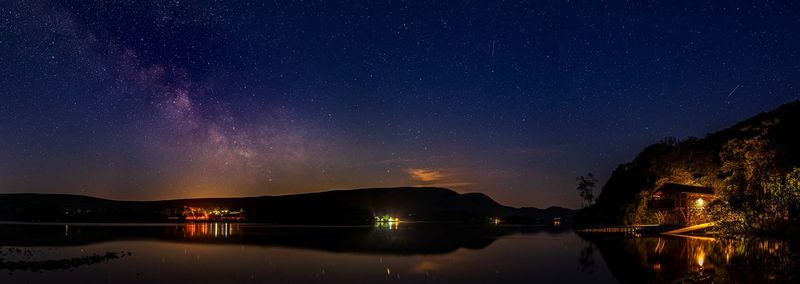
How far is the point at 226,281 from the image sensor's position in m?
23.4

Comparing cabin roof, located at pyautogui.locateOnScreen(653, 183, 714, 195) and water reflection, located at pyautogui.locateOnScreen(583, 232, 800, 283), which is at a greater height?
cabin roof, located at pyautogui.locateOnScreen(653, 183, 714, 195)

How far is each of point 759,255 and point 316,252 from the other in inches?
1026

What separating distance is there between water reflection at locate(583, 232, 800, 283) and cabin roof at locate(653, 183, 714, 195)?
20891 millimetres

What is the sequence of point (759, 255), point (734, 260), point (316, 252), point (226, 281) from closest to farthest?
point (226, 281) < point (734, 260) < point (759, 255) < point (316, 252)

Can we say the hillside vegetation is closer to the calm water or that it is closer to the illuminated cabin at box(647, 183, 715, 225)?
the illuminated cabin at box(647, 183, 715, 225)

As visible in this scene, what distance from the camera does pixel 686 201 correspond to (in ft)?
193

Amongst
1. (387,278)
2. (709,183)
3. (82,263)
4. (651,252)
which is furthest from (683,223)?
(82,263)

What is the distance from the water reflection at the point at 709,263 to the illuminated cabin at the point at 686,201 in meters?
21.2

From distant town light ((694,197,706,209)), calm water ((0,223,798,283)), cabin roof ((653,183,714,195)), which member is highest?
cabin roof ((653,183,714,195))

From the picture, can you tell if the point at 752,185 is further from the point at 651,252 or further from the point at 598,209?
the point at 598,209

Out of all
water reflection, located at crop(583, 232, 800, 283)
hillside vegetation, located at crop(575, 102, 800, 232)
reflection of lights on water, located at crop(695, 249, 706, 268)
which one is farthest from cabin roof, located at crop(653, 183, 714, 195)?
reflection of lights on water, located at crop(695, 249, 706, 268)

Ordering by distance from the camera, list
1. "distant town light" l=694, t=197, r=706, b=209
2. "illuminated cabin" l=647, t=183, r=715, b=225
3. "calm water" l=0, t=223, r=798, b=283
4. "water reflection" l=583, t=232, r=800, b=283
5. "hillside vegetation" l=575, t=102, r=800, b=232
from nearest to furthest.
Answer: "water reflection" l=583, t=232, r=800, b=283 < "calm water" l=0, t=223, r=798, b=283 < "hillside vegetation" l=575, t=102, r=800, b=232 < "illuminated cabin" l=647, t=183, r=715, b=225 < "distant town light" l=694, t=197, r=706, b=209

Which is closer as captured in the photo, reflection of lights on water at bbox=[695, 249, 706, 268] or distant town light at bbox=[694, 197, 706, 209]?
reflection of lights on water at bbox=[695, 249, 706, 268]

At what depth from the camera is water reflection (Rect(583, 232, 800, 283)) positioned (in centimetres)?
2127
